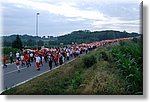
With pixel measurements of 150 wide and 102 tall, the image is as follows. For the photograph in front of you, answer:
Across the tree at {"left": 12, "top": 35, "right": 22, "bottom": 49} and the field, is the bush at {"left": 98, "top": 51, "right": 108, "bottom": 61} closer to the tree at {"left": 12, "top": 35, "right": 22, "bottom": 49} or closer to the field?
the field

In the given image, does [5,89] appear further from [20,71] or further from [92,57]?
[20,71]

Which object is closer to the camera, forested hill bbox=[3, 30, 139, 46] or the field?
the field

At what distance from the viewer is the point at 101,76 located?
250 inches

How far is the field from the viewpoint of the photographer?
6164 mm

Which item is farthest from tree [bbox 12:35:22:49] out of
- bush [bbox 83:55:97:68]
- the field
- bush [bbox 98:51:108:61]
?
bush [bbox 98:51:108:61]

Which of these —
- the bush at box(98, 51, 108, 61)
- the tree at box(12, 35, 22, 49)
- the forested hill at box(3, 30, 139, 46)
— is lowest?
the bush at box(98, 51, 108, 61)

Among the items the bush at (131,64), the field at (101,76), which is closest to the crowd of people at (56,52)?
the field at (101,76)

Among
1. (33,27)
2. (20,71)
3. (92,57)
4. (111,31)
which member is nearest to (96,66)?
(92,57)

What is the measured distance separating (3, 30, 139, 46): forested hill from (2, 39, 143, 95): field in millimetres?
165

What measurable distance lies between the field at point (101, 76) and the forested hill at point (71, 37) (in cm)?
16

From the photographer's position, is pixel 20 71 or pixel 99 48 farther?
pixel 20 71

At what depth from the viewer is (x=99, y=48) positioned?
6773 millimetres

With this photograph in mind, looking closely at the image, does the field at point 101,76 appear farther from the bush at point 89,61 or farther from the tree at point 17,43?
the tree at point 17,43

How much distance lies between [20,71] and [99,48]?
7.40ft
